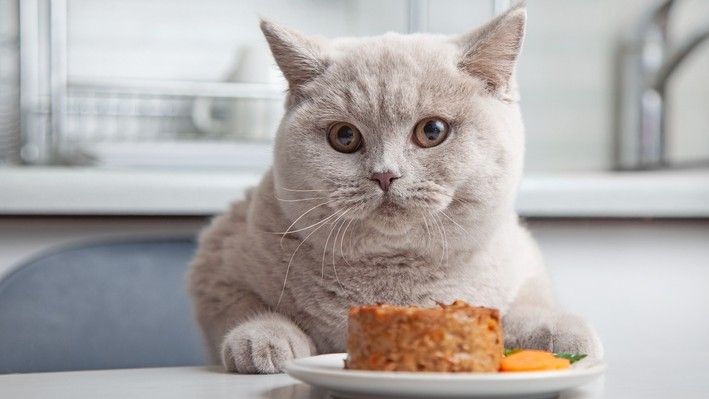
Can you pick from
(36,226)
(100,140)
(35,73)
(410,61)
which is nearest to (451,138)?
(410,61)

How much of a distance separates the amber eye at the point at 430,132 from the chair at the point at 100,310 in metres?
0.60

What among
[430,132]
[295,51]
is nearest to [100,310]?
[295,51]

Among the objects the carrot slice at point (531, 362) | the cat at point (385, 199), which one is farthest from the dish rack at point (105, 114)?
the carrot slice at point (531, 362)

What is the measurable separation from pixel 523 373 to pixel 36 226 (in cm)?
130

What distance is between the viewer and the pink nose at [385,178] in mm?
893

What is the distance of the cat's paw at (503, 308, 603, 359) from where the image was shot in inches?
35.9

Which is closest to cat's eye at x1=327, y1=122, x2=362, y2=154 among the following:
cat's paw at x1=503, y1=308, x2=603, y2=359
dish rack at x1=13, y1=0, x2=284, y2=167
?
cat's paw at x1=503, y1=308, x2=603, y2=359

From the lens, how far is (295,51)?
3.36ft

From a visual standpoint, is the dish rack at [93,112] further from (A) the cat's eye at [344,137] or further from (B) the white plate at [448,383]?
(B) the white plate at [448,383]

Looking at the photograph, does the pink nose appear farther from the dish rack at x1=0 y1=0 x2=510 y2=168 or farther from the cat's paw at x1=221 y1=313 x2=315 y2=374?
the dish rack at x1=0 y1=0 x2=510 y2=168

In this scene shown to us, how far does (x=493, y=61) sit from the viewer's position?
1.01 meters

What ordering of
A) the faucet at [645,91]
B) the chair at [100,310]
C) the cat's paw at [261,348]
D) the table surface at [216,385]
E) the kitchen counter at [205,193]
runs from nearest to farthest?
the table surface at [216,385]
the cat's paw at [261,348]
the chair at [100,310]
the kitchen counter at [205,193]
the faucet at [645,91]

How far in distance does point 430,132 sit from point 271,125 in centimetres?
130

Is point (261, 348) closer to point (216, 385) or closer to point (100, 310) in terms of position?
point (216, 385)
